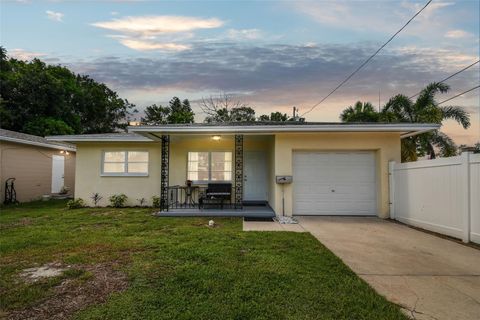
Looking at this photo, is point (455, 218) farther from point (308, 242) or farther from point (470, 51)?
point (470, 51)

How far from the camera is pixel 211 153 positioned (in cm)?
1174

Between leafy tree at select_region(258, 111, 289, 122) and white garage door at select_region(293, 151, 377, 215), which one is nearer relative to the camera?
white garage door at select_region(293, 151, 377, 215)

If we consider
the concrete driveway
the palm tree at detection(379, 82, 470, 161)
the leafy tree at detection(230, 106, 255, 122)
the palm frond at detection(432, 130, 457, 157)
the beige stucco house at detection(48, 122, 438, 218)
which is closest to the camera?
the concrete driveway

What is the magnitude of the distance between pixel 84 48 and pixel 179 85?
624 cm

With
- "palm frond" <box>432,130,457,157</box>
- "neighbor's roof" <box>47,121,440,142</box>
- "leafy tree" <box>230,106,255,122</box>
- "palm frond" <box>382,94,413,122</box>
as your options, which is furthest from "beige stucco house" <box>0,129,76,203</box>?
"palm frond" <box>432,130,457,157</box>

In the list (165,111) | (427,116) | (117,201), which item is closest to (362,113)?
(427,116)

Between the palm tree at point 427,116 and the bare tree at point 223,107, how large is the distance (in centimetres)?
1421

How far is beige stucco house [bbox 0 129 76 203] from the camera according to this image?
493 inches

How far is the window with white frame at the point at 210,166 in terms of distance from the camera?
38.3 feet

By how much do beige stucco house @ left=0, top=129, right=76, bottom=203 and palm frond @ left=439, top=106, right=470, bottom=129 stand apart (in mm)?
19335

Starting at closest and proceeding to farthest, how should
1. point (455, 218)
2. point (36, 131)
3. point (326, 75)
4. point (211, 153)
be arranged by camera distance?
point (455, 218) → point (211, 153) → point (326, 75) → point (36, 131)

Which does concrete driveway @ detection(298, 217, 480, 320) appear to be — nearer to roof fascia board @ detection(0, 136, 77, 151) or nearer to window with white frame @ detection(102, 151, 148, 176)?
window with white frame @ detection(102, 151, 148, 176)

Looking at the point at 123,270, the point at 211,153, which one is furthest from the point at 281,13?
the point at 123,270

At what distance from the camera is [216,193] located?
10.3m
